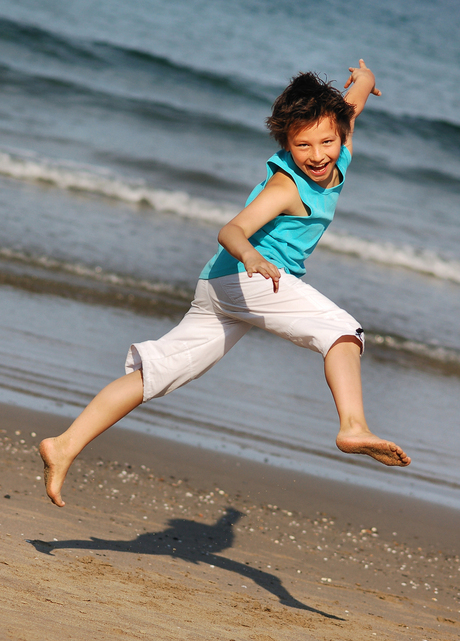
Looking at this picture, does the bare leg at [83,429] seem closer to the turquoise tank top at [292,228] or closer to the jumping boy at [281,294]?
the jumping boy at [281,294]

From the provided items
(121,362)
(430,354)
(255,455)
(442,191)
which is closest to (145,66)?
(442,191)

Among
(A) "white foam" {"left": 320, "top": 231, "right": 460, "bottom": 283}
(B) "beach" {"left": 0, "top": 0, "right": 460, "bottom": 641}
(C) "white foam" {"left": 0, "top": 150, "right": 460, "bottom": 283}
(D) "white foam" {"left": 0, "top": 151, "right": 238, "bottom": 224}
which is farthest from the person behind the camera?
(A) "white foam" {"left": 320, "top": 231, "right": 460, "bottom": 283}

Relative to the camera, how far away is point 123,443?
14.0ft

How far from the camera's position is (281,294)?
2756mm

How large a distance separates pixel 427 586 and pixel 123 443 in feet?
6.08

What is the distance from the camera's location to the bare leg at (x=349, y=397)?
7.95 ft

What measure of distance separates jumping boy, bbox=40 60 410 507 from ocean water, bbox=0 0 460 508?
5.37ft

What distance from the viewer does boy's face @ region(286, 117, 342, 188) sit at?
2.76 metres

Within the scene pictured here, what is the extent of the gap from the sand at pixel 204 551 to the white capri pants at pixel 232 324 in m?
0.72

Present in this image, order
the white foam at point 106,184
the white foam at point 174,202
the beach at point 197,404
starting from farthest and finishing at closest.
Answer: the white foam at point 174,202 → the white foam at point 106,184 → the beach at point 197,404

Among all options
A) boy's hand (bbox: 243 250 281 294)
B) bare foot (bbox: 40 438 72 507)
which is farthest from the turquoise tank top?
bare foot (bbox: 40 438 72 507)

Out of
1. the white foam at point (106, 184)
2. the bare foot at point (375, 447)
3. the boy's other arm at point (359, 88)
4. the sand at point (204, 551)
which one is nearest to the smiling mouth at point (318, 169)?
the boy's other arm at point (359, 88)

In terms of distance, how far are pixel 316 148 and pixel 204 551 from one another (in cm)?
181

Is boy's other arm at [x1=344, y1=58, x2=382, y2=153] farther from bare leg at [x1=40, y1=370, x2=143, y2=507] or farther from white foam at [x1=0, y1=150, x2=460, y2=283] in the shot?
white foam at [x1=0, y1=150, x2=460, y2=283]
